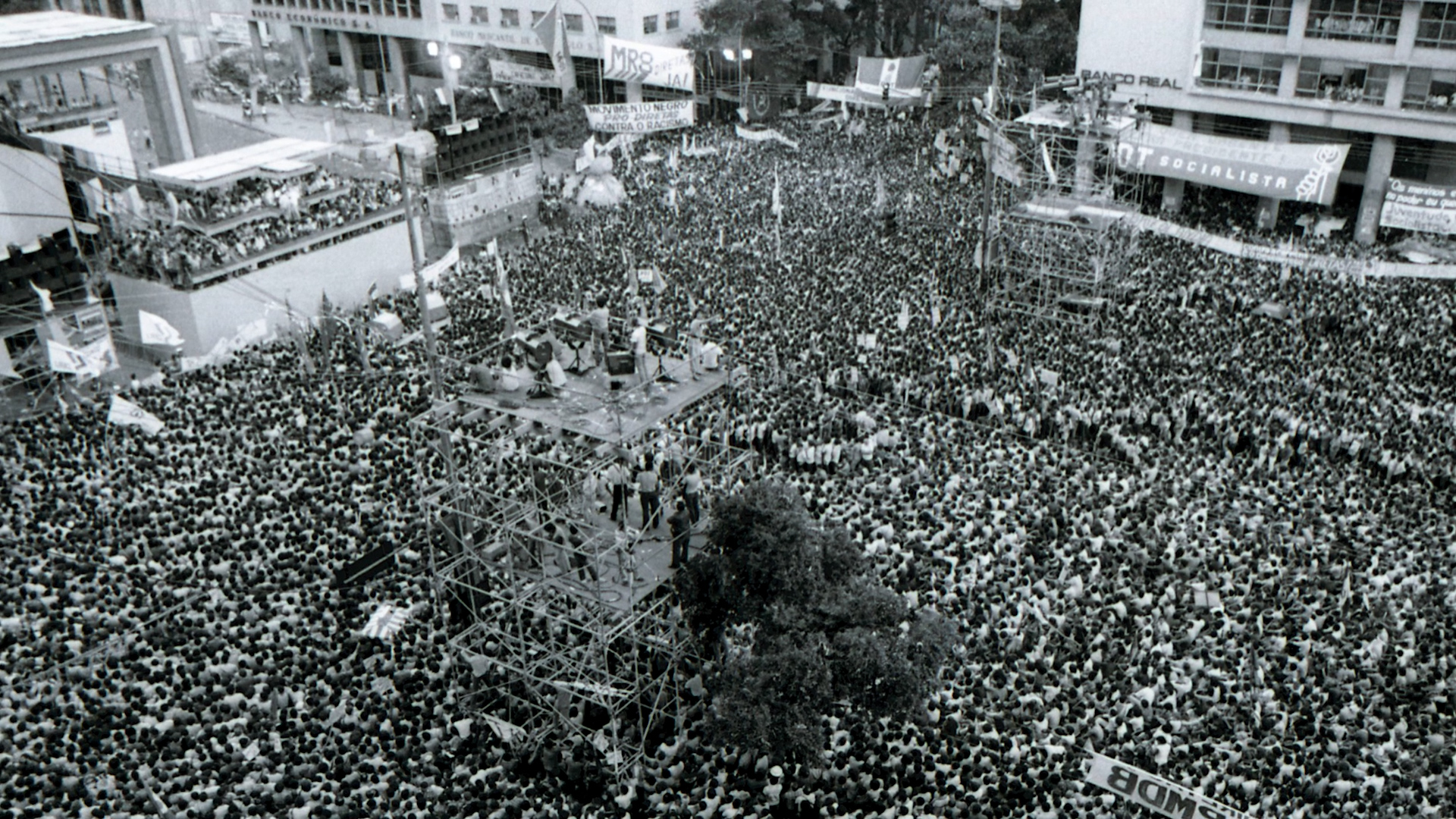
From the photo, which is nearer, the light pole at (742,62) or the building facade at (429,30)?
→ the light pole at (742,62)

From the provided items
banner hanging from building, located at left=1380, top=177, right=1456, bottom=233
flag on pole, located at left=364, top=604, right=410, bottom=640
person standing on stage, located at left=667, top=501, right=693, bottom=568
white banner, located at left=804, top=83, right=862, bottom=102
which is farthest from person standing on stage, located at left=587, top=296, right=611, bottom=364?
white banner, located at left=804, top=83, right=862, bottom=102

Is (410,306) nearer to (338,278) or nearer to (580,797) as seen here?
(338,278)

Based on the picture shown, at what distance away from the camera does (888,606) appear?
540 inches

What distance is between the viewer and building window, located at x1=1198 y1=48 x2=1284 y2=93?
34469 mm

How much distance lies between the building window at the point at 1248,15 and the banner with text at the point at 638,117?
16904mm

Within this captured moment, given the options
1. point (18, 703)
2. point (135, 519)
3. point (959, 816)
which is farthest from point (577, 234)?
point (959, 816)

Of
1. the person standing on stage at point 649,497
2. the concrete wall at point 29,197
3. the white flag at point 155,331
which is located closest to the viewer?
the person standing on stage at point 649,497

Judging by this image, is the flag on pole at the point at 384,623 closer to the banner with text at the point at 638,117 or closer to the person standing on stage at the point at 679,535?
the person standing on stage at the point at 679,535

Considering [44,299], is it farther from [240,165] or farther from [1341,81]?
[1341,81]

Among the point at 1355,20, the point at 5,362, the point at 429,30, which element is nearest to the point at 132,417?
the point at 5,362

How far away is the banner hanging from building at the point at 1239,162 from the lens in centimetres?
3191

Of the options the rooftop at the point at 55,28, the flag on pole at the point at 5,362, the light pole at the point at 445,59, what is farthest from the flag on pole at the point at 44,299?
the light pole at the point at 445,59

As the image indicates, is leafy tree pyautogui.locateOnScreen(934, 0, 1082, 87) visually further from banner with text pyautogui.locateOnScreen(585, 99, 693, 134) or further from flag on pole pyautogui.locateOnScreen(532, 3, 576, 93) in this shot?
flag on pole pyautogui.locateOnScreen(532, 3, 576, 93)

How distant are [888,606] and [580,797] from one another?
4435 mm
